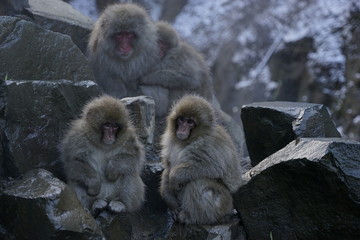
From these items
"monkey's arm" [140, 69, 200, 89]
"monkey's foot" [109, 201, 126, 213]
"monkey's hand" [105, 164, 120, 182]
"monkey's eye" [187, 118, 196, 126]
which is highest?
"monkey's eye" [187, 118, 196, 126]

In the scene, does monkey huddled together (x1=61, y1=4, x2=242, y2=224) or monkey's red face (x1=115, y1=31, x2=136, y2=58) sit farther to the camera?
monkey's red face (x1=115, y1=31, x2=136, y2=58)

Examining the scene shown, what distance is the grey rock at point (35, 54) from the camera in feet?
18.0

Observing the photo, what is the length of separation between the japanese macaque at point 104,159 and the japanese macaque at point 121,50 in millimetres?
2359

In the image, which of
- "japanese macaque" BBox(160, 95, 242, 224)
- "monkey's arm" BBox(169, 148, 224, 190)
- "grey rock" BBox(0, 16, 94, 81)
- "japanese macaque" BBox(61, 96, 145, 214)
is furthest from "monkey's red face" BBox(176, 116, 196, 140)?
"grey rock" BBox(0, 16, 94, 81)

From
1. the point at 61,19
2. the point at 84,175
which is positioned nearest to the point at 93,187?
the point at 84,175

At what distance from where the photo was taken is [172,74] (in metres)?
7.53

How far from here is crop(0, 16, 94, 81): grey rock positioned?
548cm

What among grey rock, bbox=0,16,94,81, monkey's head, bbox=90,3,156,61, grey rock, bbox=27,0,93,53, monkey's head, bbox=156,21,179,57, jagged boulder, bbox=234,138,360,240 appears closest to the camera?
jagged boulder, bbox=234,138,360,240

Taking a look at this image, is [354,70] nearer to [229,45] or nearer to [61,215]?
[229,45]

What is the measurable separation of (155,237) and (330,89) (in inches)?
379

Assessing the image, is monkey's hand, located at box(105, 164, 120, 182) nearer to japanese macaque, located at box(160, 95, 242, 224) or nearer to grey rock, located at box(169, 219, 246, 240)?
japanese macaque, located at box(160, 95, 242, 224)

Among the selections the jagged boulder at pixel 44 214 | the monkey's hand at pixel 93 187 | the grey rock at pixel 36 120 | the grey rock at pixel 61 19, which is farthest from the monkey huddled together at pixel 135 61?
the jagged boulder at pixel 44 214

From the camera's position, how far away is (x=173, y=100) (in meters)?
7.50

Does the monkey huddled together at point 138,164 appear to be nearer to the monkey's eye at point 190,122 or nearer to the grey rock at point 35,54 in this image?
the monkey's eye at point 190,122
